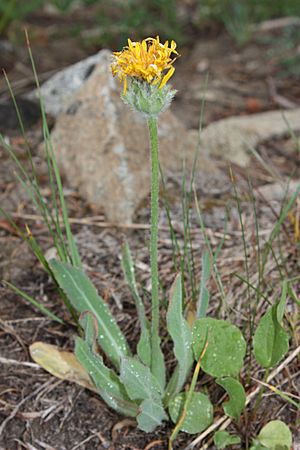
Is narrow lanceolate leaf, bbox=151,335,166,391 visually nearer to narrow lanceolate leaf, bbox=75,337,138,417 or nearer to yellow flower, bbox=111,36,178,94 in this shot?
narrow lanceolate leaf, bbox=75,337,138,417

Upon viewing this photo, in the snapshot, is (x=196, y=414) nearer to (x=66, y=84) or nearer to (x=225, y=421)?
(x=225, y=421)

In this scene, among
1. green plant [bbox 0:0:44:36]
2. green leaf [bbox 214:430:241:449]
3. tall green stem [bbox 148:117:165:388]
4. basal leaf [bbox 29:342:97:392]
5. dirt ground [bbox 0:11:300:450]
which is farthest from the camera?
green plant [bbox 0:0:44:36]

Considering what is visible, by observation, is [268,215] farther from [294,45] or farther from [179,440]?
[294,45]

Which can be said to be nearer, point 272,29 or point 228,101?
point 228,101

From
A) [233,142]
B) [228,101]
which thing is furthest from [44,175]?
[228,101]

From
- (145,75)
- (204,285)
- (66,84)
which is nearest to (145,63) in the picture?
(145,75)

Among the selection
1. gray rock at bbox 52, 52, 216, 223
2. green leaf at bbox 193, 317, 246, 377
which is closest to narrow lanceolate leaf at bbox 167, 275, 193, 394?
green leaf at bbox 193, 317, 246, 377
